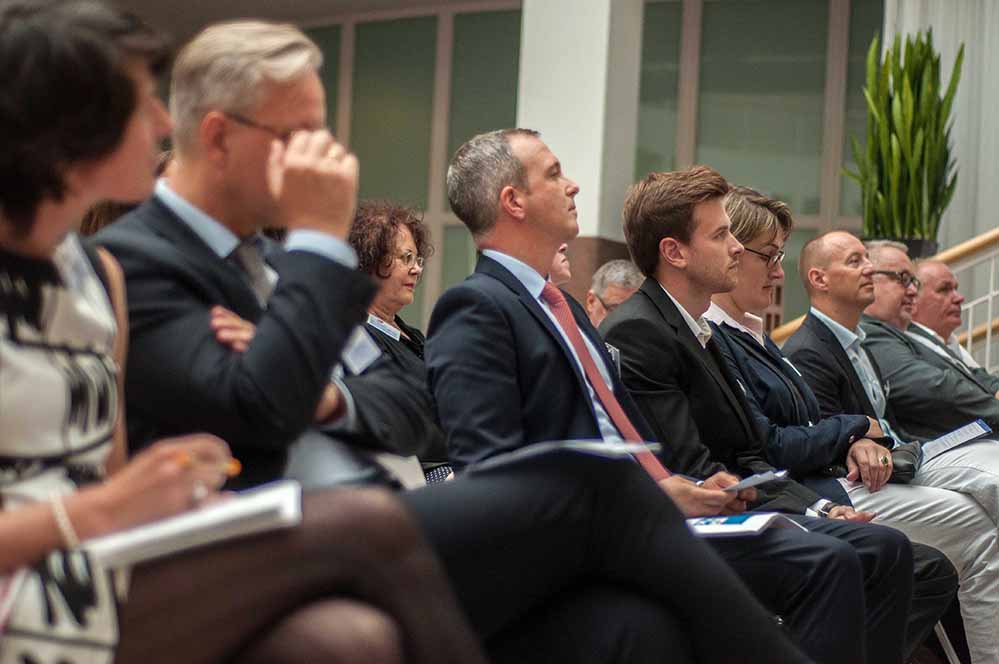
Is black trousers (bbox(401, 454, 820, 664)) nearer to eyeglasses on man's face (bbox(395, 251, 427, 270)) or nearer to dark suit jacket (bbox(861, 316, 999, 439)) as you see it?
eyeglasses on man's face (bbox(395, 251, 427, 270))

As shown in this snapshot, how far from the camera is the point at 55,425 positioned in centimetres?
130

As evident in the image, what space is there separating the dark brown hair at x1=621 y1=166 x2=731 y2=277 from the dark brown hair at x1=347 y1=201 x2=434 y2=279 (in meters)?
0.66

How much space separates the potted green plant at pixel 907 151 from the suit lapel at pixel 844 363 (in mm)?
2786

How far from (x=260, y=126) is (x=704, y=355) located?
1536 millimetres

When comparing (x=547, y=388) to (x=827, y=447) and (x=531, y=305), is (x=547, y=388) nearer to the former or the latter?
(x=531, y=305)

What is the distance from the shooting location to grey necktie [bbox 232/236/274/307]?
1.77m

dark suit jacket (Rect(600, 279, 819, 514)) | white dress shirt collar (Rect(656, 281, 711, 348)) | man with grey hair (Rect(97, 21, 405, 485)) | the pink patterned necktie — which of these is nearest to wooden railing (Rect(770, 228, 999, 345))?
white dress shirt collar (Rect(656, 281, 711, 348))

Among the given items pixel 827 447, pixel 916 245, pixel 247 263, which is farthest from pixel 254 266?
pixel 916 245

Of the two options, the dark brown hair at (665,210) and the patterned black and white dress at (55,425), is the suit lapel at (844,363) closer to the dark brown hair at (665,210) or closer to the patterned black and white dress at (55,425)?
the dark brown hair at (665,210)

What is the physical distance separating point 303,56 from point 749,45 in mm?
7954

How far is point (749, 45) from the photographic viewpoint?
30.2 ft

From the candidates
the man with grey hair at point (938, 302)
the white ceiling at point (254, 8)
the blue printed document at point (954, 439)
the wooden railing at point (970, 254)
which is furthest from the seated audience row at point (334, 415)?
the white ceiling at point (254, 8)

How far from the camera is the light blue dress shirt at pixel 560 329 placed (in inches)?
95.3

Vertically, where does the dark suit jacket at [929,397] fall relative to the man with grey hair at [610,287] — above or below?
below
